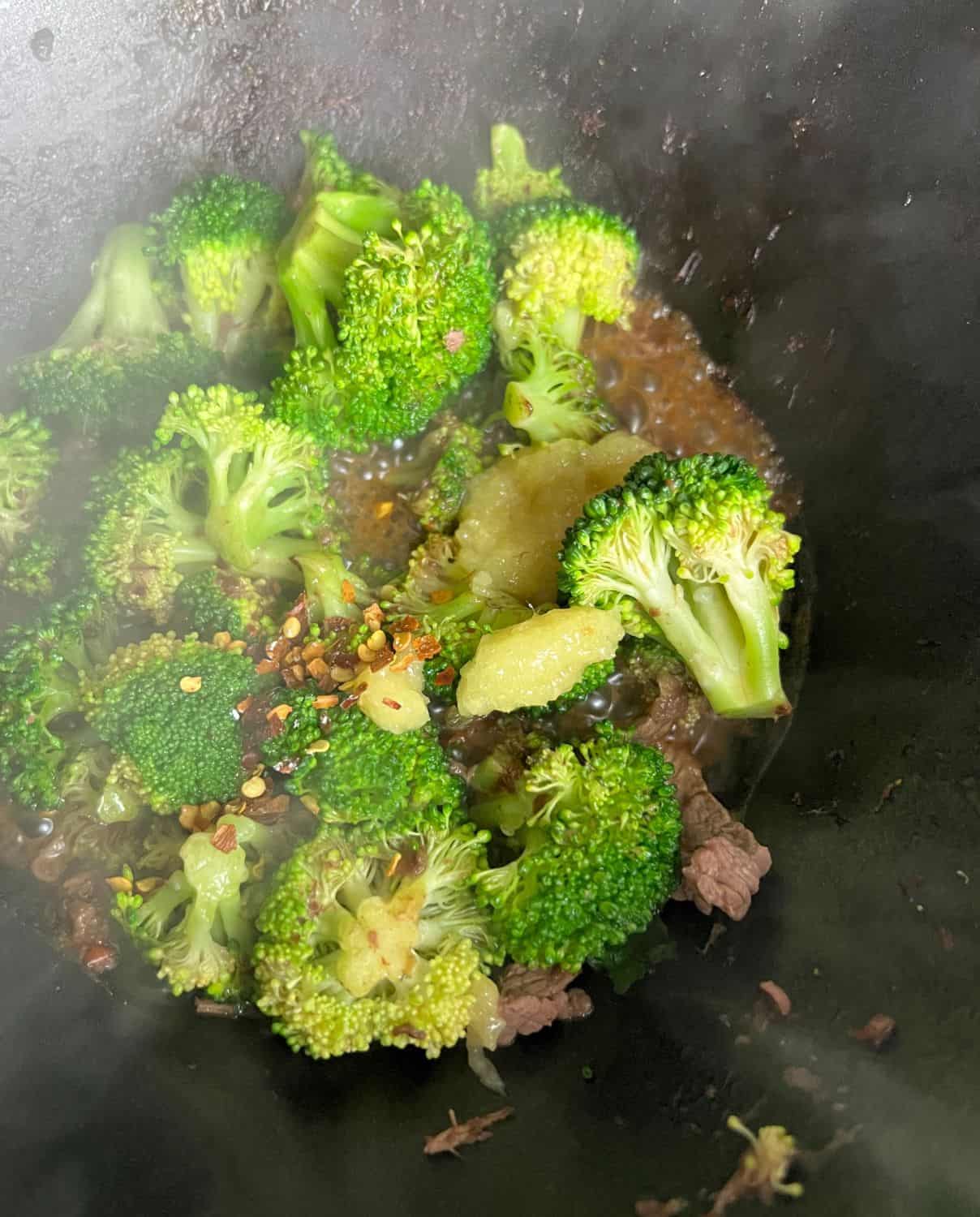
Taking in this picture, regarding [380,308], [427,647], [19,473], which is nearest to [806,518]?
[427,647]

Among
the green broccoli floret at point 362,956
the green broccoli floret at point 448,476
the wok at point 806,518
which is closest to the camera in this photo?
the wok at point 806,518

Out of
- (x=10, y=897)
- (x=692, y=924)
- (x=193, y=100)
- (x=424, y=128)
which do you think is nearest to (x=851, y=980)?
(x=692, y=924)

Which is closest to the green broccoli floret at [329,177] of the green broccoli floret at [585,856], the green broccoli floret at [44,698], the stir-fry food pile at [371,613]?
the stir-fry food pile at [371,613]

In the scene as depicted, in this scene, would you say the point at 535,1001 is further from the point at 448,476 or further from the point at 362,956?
the point at 448,476

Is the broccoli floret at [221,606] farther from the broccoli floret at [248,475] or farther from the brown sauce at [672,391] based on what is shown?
the brown sauce at [672,391]

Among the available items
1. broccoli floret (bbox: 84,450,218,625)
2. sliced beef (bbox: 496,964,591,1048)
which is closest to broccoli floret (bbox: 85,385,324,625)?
broccoli floret (bbox: 84,450,218,625)
